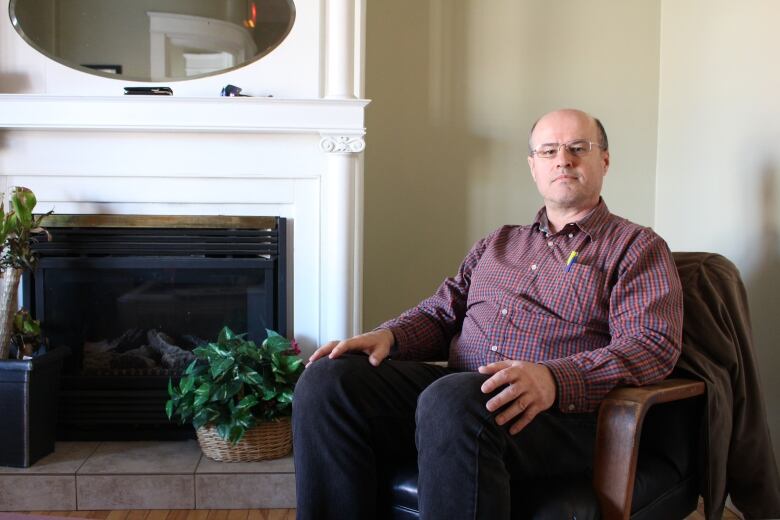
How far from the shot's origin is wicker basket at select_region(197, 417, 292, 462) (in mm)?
2260

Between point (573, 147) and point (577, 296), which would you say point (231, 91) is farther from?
point (577, 296)

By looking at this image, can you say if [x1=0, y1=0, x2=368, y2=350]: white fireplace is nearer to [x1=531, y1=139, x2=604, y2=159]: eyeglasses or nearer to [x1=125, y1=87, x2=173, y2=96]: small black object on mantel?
[x1=125, y1=87, x2=173, y2=96]: small black object on mantel

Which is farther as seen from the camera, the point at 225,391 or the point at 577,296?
the point at 225,391

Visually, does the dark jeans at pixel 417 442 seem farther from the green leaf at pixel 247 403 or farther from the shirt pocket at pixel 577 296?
the green leaf at pixel 247 403

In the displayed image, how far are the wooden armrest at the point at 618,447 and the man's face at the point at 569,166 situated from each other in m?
0.57

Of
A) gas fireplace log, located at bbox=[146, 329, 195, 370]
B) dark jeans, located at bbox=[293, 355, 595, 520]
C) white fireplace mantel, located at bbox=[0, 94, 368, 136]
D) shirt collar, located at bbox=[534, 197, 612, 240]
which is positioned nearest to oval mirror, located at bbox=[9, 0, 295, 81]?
white fireplace mantel, located at bbox=[0, 94, 368, 136]

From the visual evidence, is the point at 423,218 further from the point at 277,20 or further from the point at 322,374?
the point at 322,374

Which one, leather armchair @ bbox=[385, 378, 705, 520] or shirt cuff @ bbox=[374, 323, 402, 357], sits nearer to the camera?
leather armchair @ bbox=[385, 378, 705, 520]

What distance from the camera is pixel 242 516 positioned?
219 cm

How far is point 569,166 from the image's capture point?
1801 mm

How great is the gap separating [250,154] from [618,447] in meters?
1.53

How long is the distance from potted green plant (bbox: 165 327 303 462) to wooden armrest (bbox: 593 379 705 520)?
106 centimetres

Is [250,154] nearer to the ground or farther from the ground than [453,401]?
farther from the ground

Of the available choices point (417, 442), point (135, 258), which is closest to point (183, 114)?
point (135, 258)
